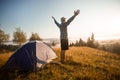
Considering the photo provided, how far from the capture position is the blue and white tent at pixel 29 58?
357 inches

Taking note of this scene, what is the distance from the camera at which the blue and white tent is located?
9075mm

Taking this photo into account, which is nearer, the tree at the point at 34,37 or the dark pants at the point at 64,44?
the dark pants at the point at 64,44

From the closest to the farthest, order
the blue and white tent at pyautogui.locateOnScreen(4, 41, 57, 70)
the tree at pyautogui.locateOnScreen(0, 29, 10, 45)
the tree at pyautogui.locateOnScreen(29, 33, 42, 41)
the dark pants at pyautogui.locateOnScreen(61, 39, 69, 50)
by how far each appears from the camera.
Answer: the blue and white tent at pyautogui.locateOnScreen(4, 41, 57, 70) → the dark pants at pyautogui.locateOnScreen(61, 39, 69, 50) → the tree at pyautogui.locateOnScreen(0, 29, 10, 45) → the tree at pyautogui.locateOnScreen(29, 33, 42, 41)

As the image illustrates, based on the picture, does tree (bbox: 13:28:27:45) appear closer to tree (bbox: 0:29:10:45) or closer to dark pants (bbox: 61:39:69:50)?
tree (bbox: 0:29:10:45)

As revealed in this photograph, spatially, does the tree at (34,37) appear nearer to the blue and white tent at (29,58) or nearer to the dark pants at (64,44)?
the dark pants at (64,44)

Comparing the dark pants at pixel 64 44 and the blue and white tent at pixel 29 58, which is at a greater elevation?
the dark pants at pixel 64 44

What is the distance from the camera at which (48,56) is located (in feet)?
35.0

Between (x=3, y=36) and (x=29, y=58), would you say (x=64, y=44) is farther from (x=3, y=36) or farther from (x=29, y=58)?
(x=3, y=36)

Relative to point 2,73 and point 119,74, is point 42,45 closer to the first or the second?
point 2,73

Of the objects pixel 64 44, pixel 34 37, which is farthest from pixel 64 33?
pixel 34 37

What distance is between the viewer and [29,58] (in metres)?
9.25

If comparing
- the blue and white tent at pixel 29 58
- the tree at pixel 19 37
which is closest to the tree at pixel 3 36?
the tree at pixel 19 37

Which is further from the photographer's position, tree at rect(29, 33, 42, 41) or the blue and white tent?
tree at rect(29, 33, 42, 41)

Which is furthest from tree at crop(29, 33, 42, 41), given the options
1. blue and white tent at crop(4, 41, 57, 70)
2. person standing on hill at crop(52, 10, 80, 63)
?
blue and white tent at crop(4, 41, 57, 70)
